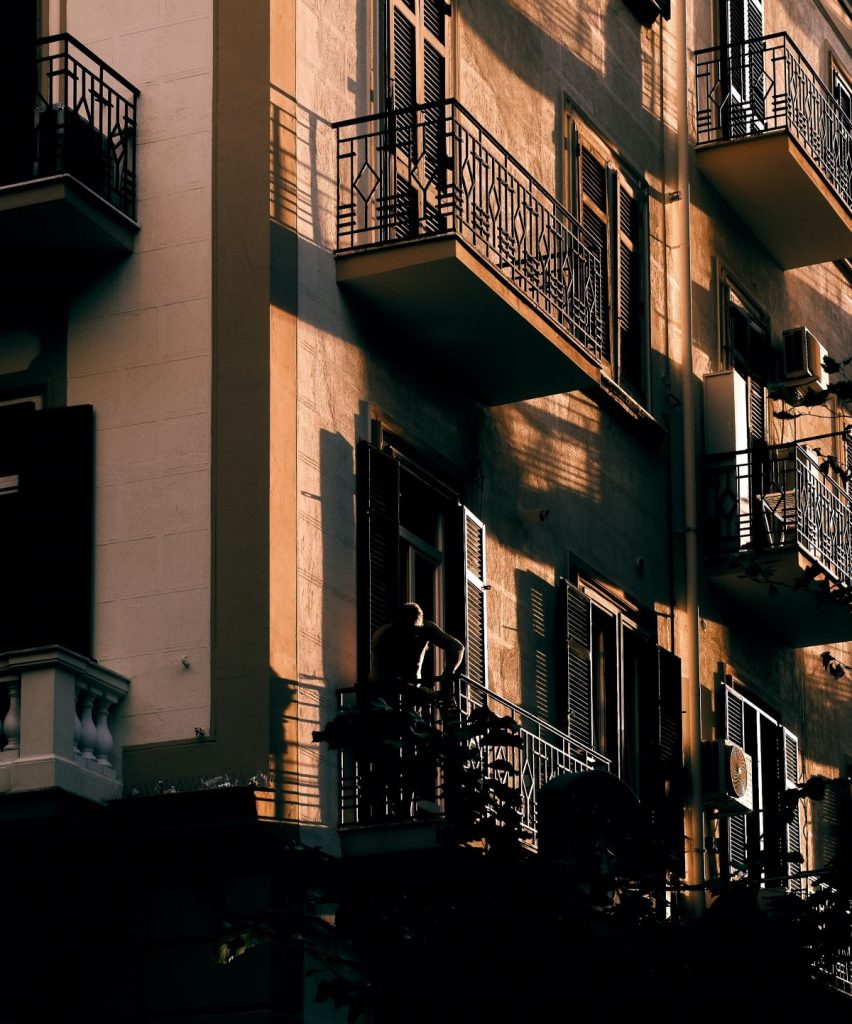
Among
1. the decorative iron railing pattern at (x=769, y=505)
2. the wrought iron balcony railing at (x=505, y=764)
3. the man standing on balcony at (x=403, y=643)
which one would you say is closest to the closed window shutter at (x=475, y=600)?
the wrought iron balcony railing at (x=505, y=764)

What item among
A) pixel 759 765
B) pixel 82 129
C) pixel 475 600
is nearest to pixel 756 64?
pixel 759 765

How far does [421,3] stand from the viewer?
18641 mm

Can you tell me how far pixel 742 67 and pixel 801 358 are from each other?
295 centimetres

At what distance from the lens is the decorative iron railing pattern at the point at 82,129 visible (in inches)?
635

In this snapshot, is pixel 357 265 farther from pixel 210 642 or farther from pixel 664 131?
pixel 664 131

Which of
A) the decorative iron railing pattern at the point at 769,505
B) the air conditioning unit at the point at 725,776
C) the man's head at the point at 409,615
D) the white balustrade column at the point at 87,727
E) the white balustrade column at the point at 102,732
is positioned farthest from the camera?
the decorative iron railing pattern at the point at 769,505

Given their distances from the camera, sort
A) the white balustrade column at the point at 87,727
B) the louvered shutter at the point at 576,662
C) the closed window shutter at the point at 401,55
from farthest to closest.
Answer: the louvered shutter at the point at 576,662 → the closed window shutter at the point at 401,55 → the white balustrade column at the point at 87,727

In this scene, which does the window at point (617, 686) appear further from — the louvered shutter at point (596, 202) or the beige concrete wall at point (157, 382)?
the beige concrete wall at point (157, 382)

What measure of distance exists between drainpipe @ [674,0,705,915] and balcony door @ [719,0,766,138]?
547mm

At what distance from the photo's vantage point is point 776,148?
23.5 metres

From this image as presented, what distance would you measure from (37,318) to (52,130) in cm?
124

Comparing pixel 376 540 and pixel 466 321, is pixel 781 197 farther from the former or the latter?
pixel 376 540

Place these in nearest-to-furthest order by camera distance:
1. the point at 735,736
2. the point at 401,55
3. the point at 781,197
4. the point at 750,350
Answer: the point at 401,55, the point at 735,736, the point at 781,197, the point at 750,350

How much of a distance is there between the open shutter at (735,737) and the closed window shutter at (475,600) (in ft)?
16.8
